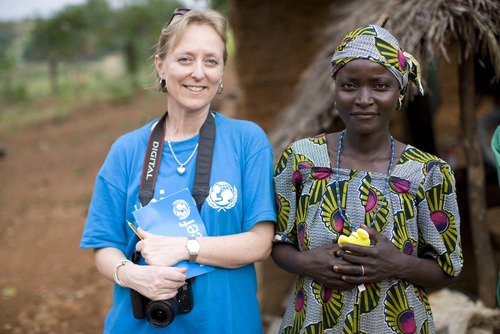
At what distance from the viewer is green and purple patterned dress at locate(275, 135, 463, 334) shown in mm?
2008

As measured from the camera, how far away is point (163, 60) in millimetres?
2238

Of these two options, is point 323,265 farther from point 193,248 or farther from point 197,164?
point 197,164

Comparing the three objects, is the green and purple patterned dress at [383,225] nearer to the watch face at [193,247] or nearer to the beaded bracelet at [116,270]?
the watch face at [193,247]

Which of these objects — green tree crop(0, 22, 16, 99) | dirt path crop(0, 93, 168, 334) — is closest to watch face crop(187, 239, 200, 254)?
dirt path crop(0, 93, 168, 334)

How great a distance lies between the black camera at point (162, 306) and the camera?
6.71 feet

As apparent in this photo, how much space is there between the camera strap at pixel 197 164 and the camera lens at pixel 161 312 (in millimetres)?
363

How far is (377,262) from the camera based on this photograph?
77.0 inches

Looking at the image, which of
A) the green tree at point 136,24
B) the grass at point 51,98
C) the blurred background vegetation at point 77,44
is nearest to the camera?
the grass at point 51,98

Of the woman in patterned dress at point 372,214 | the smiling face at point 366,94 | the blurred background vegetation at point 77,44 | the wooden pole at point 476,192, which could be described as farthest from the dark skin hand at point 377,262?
the blurred background vegetation at point 77,44

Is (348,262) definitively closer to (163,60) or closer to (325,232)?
(325,232)

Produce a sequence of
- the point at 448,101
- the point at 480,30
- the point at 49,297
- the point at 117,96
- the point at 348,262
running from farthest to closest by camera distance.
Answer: the point at 117,96
the point at 448,101
the point at 49,297
the point at 480,30
the point at 348,262

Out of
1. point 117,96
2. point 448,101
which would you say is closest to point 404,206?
point 448,101

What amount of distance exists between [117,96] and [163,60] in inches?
652

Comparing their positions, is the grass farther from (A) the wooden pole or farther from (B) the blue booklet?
(B) the blue booklet
